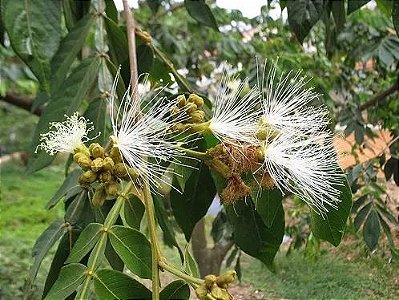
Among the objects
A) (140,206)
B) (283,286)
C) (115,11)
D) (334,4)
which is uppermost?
(334,4)

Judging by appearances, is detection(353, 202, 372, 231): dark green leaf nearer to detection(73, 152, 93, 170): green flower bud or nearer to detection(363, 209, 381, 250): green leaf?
detection(363, 209, 381, 250): green leaf

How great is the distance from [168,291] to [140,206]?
5.6 inches

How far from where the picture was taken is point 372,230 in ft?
3.12

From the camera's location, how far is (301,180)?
609 millimetres

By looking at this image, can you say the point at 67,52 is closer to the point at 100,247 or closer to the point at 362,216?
the point at 100,247

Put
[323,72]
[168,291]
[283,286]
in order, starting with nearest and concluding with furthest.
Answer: [168,291] → [283,286] → [323,72]

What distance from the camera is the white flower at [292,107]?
628mm

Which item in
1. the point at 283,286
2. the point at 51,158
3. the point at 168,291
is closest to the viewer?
the point at 168,291

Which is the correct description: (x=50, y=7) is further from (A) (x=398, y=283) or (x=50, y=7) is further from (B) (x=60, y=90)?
(A) (x=398, y=283)

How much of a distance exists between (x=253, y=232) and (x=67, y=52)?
0.35 meters

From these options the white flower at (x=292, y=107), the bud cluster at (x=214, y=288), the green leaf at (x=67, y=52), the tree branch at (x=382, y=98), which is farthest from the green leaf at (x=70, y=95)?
the tree branch at (x=382, y=98)

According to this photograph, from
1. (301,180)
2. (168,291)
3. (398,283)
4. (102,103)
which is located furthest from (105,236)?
(398,283)

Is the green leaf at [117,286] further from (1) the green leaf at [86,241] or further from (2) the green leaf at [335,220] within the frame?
(2) the green leaf at [335,220]

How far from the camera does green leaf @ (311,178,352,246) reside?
0.66 m
